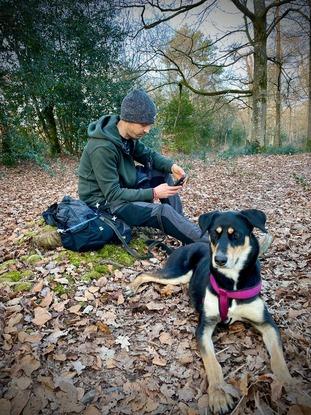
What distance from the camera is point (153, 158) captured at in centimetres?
497

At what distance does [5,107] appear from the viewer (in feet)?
36.9

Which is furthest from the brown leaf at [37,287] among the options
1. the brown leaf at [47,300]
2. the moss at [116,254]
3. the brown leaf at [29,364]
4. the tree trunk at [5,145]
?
the tree trunk at [5,145]

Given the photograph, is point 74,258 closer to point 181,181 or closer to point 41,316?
point 41,316

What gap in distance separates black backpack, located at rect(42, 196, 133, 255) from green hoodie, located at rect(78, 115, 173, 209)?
24cm

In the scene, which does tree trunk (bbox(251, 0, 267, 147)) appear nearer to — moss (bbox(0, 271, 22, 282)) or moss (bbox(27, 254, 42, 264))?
moss (bbox(27, 254, 42, 264))

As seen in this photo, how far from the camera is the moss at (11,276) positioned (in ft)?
12.0

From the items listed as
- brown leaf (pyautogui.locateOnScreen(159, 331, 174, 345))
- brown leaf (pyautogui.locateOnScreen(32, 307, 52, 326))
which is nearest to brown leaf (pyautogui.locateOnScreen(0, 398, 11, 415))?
brown leaf (pyautogui.locateOnScreen(32, 307, 52, 326))

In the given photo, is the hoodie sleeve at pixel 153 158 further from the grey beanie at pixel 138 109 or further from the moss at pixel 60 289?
the moss at pixel 60 289

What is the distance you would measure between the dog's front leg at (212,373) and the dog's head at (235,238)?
0.55 meters

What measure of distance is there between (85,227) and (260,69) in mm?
13806

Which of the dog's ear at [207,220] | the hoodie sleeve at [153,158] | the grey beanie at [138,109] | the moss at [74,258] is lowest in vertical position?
the moss at [74,258]

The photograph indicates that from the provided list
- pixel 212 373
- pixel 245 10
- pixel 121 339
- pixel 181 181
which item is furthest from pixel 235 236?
pixel 245 10

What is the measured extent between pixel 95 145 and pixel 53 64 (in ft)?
32.3

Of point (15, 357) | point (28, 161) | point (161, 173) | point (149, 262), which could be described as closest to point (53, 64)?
point (28, 161)
